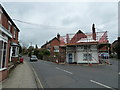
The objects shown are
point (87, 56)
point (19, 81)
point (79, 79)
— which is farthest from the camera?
point (87, 56)

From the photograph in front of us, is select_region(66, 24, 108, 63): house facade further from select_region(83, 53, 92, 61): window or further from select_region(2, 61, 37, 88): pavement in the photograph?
select_region(2, 61, 37, 88): pavement

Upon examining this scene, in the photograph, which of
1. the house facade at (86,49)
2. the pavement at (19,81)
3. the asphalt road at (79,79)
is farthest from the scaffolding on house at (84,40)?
the pavement at (19,81)

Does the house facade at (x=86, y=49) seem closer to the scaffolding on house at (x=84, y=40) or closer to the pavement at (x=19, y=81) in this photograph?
the scaffolding on house at (x=84, y=40)

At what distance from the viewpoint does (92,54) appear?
25.4 meters

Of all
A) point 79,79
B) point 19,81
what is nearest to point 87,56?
point 79,79

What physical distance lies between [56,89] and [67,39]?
68.2 ft

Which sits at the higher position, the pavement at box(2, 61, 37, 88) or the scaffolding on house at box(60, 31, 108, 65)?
the scaffolding on house at box(60, 31, 108, 65)

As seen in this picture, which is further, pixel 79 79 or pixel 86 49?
pixel 86 49

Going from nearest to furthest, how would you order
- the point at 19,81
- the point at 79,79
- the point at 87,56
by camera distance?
1. the point at 19,81
2. the point at 79,79
3. the point at 87,56

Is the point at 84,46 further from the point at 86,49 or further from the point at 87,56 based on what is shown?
the point at 87,56

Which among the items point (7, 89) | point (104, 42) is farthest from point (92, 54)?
point (7, 89)

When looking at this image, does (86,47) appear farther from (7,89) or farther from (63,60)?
(7,89)

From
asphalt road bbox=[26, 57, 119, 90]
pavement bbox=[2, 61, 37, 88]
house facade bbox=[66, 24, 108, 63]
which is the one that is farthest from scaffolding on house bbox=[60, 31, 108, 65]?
pavement bbox=[2, 61, 37, 88]

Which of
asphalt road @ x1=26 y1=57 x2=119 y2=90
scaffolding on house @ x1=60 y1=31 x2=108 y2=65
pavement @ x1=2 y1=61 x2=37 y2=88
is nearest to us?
pavement @ x1=2 y1=61 x2=37 y2=88
